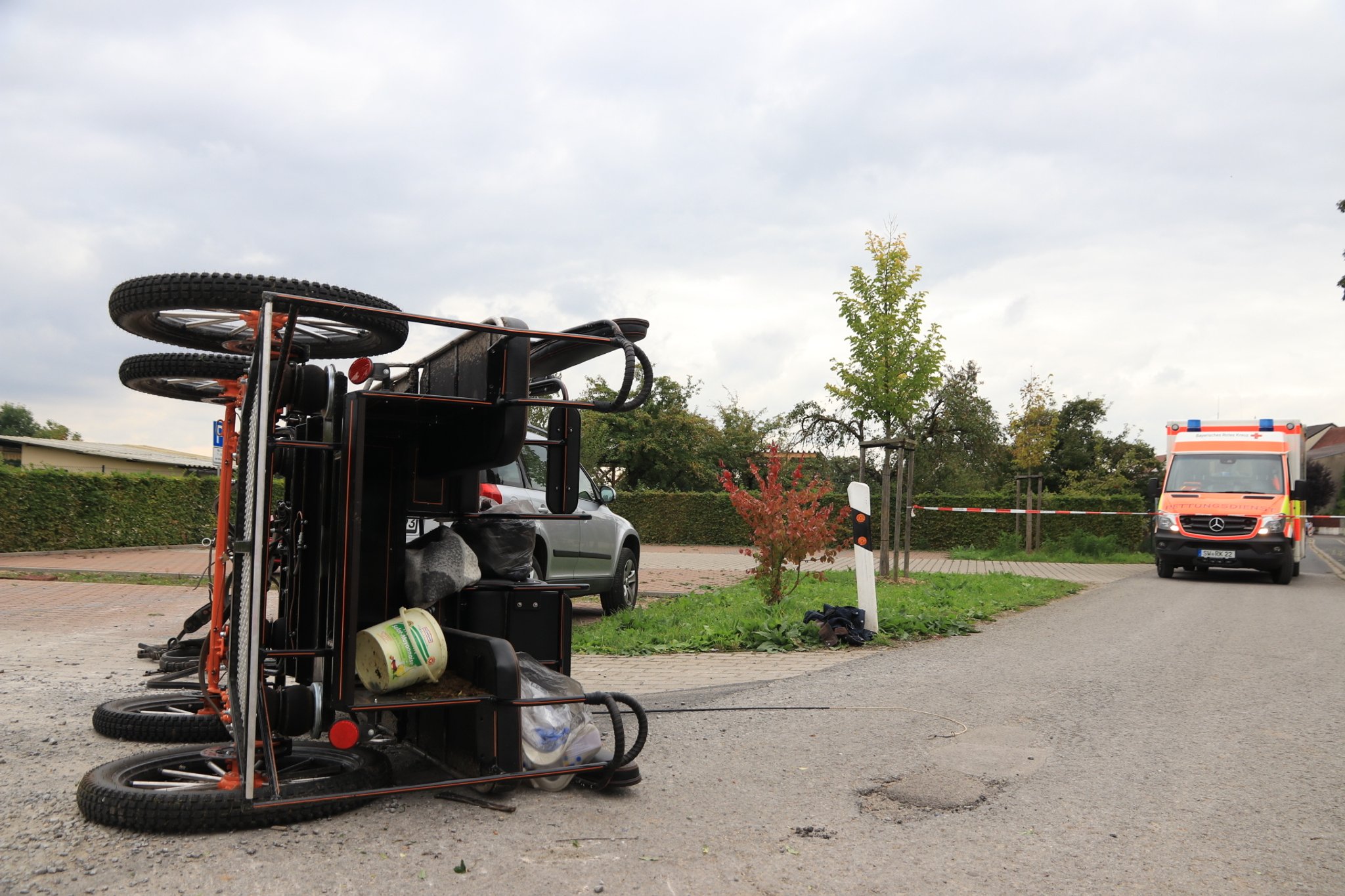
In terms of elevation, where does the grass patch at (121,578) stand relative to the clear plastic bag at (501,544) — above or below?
below

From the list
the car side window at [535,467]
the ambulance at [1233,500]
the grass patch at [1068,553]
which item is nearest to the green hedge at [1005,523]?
the grass patch at [1068,553]

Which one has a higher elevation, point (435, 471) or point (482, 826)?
point (435, 471)

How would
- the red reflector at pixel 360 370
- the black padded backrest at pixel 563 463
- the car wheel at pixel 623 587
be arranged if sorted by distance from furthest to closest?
the car wheel at pixel 623 587
the black padded backrest at pixel 563 463
the red reflector at pixel 360 370

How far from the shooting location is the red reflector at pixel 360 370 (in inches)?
159

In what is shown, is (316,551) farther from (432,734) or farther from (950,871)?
(950,871)

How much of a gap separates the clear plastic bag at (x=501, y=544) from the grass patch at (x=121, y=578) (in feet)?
36.9

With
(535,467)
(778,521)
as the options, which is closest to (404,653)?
(535,467)

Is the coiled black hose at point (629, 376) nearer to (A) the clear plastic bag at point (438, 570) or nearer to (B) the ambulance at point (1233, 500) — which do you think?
(A) the clear plastic bag at point (438, 570)

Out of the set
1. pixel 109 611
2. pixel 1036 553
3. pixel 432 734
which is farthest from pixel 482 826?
pixel 1036 553

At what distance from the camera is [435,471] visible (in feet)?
14.6

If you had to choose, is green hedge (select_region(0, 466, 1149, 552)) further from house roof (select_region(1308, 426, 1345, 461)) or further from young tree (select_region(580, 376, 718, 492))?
house roof (select_region(1308, 426, 1345, 461))

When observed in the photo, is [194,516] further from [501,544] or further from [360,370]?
[360,370]

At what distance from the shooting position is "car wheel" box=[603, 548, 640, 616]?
10.6m

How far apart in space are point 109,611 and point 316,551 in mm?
7788
